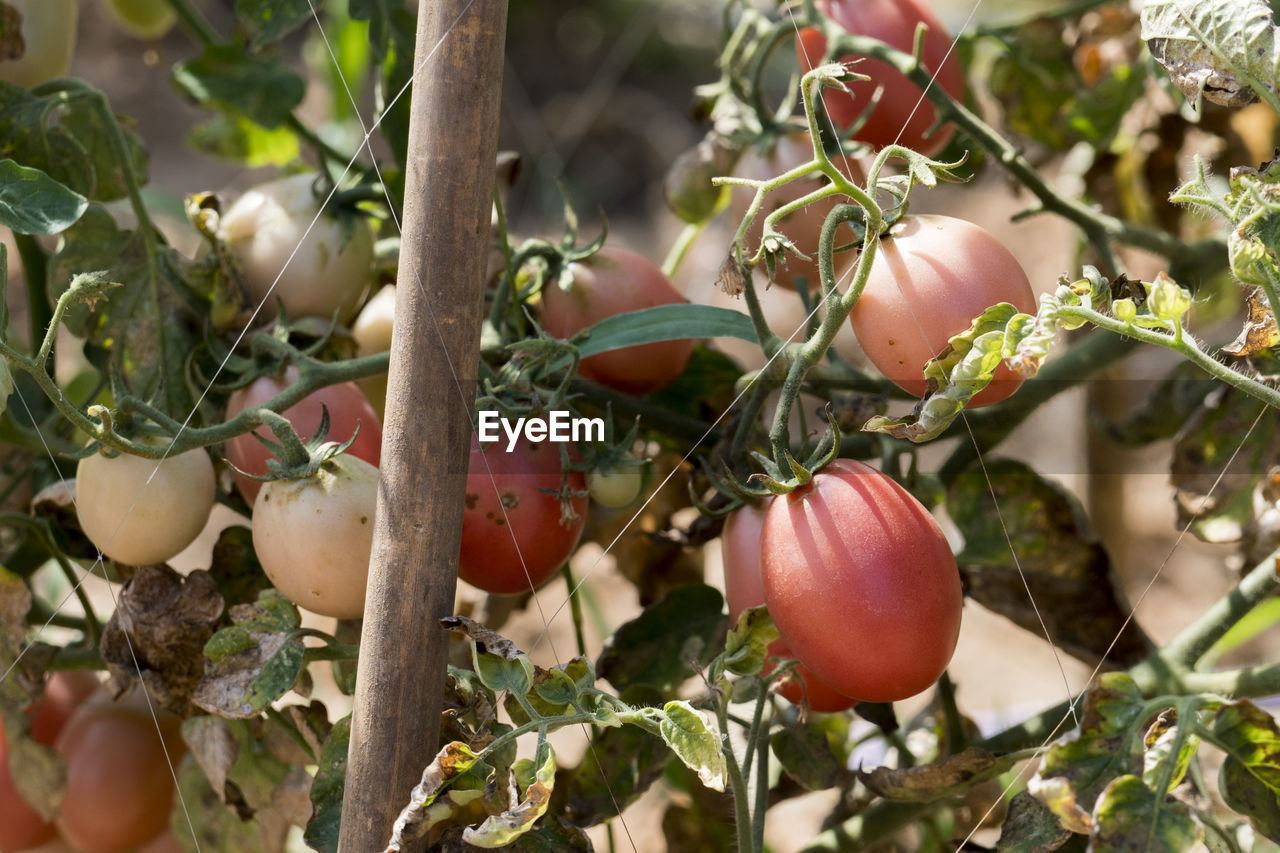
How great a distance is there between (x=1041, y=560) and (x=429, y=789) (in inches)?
14.4

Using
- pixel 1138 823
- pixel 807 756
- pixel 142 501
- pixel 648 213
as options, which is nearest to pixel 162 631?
pixel 142 501

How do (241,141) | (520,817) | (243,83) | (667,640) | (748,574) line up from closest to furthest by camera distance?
(520,817)
(748,574)
(667,640)
(243,83)
(241,141)

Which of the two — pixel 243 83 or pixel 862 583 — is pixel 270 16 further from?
pixel 862 583

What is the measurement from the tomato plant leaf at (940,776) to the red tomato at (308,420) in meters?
0.26

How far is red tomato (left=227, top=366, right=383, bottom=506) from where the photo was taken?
1.63 ft

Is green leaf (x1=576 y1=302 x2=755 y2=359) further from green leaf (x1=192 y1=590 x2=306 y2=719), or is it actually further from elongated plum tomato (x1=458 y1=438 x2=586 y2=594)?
green leaf (x1=192 y1=590 x2=306 y2=719)

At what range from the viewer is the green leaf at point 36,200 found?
44 centimetres

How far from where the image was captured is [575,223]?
54 cm

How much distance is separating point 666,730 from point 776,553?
8 cm

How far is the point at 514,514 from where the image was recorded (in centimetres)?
47

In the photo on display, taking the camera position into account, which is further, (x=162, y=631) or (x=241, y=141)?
(x=241, y=141)

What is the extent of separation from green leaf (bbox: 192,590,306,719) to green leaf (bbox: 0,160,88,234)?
0.56 feet

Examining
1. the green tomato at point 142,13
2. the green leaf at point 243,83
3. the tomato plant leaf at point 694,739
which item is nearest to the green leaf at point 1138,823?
the tomato plant leaf at point 694,739

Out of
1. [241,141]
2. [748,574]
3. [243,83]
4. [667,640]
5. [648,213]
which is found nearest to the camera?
[748,574]
